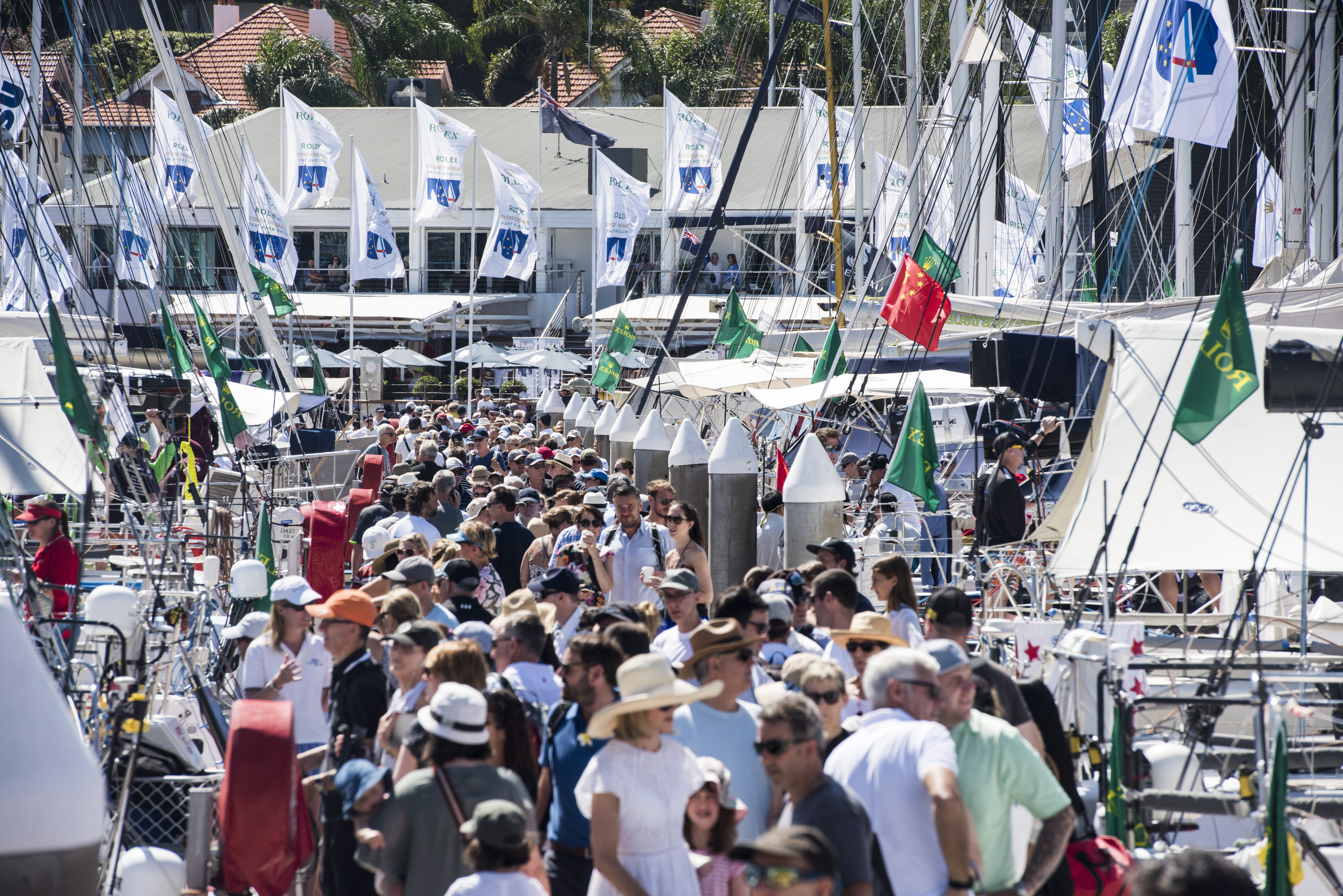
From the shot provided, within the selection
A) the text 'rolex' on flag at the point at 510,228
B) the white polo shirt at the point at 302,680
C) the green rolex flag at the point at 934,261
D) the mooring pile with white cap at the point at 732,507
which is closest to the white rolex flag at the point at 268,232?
the text 'rolex' on flag at the point at 510,228

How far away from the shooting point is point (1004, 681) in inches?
208

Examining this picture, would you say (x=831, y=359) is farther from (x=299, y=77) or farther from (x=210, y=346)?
(x=299, y=77)

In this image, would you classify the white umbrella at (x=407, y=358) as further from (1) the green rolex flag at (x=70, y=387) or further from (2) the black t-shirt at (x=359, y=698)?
(2) the black t-shirt at (x=359, y=698)

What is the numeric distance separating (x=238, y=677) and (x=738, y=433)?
5018 mm

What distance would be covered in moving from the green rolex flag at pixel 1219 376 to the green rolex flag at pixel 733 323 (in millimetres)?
18139

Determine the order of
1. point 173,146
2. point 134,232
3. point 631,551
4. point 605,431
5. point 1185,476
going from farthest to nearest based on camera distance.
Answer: point 134,232 → point 173,146 → point 605,431 → point 631,551 → point 1185,476

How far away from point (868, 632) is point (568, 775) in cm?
158

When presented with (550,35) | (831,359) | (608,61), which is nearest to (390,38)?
(550,35)

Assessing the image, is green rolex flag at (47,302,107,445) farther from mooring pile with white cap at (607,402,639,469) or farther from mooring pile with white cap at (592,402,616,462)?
mooring pile with white cap at (592,402,616,462)

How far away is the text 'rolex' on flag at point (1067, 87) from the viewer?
24328mm

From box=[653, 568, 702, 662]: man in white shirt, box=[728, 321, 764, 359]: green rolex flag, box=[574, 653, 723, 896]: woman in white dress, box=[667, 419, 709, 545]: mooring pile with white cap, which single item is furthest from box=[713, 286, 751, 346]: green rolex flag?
box=[574, 653, 723, 896]: woman in white dress

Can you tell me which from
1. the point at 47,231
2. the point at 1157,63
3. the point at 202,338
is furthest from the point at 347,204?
the point at 1157,63

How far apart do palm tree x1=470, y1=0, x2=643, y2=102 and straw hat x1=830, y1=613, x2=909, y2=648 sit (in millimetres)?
56717

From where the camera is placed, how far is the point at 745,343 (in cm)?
2548
